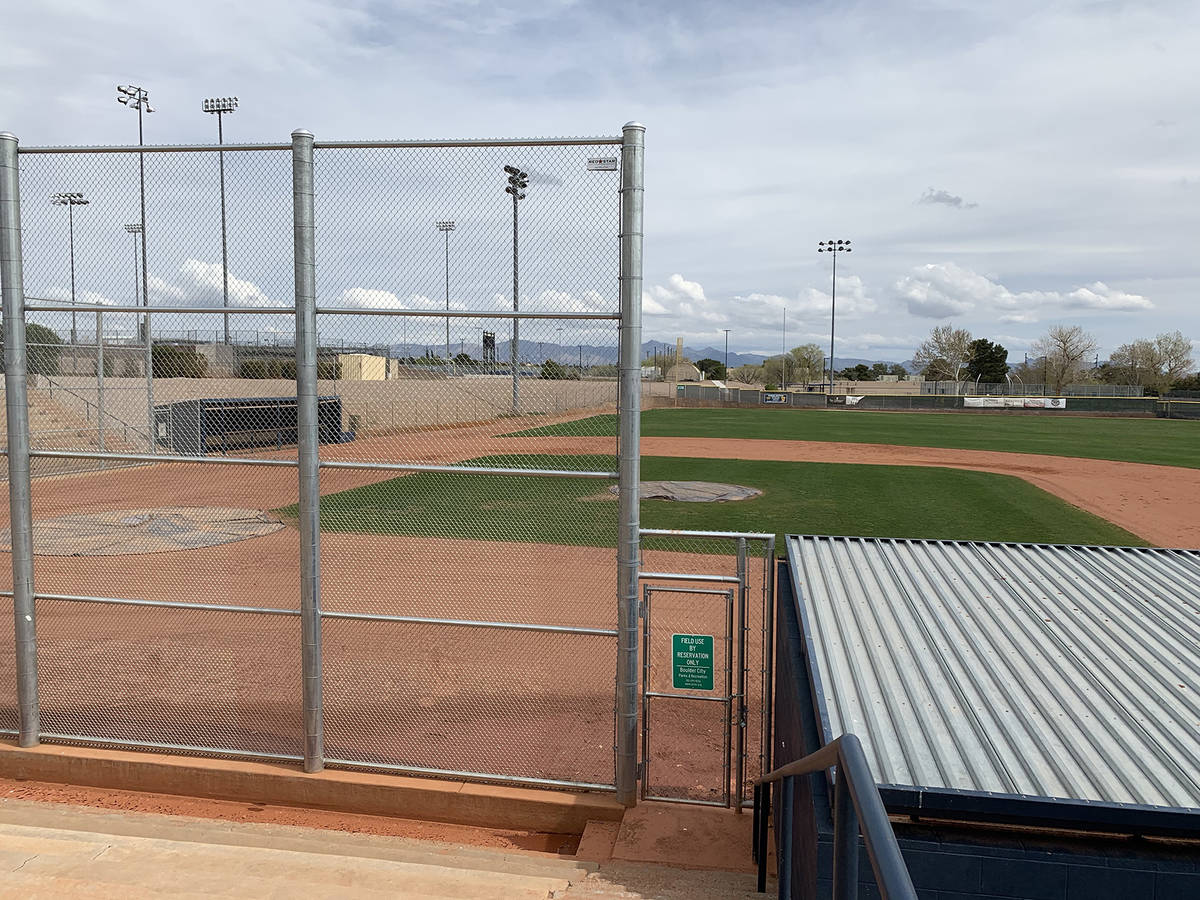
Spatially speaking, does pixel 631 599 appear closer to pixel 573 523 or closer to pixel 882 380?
pixel 573 523

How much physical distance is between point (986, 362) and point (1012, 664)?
127 meters

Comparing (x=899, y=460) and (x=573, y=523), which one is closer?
(x=573, y=523)

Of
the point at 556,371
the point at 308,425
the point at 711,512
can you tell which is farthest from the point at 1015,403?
the point at 308,425

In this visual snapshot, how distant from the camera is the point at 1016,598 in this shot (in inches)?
211

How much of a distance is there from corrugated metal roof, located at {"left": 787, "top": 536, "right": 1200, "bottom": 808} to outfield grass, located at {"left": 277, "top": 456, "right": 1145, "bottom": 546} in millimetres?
7597

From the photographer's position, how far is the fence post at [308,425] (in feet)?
19.2

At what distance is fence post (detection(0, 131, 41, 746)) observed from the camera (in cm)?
632

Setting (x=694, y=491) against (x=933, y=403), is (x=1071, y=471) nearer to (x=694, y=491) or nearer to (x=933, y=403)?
(x=694, y=491)

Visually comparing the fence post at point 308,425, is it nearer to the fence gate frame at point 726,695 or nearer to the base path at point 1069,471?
the fence gate frame at point 726,695

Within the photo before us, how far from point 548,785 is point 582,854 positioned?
681mm

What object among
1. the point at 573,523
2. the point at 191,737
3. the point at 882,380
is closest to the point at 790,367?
the point at 882,380

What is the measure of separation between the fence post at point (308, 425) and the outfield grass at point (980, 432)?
31.8 meters

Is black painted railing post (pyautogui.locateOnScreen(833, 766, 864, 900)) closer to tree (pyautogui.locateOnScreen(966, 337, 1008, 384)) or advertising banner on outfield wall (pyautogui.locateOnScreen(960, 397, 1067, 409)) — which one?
advertising banner on outfield wall (pyautogui.locateOnScreen(960, 397, 1067, 409))

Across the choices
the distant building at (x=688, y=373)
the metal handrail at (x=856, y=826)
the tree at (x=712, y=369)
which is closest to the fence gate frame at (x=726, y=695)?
the metal handrail at (x=856, y=826)
